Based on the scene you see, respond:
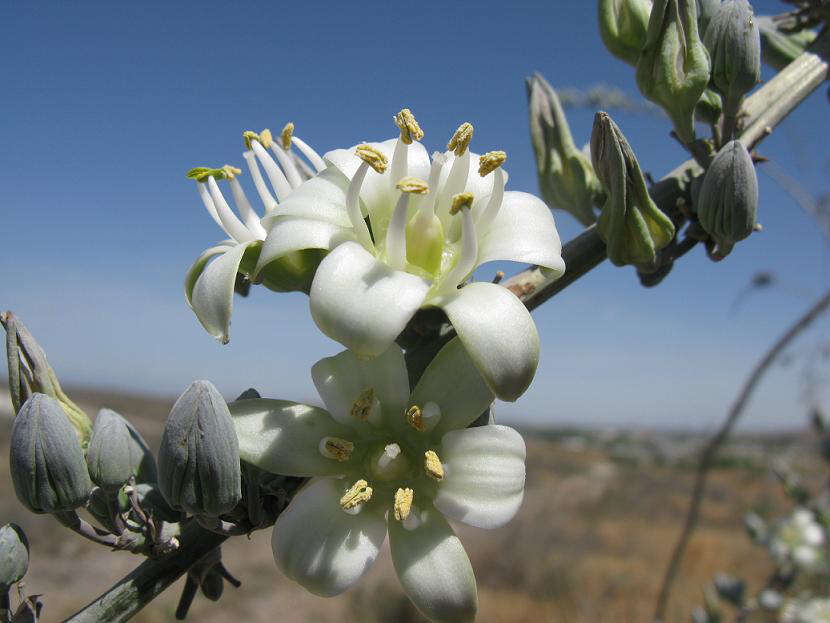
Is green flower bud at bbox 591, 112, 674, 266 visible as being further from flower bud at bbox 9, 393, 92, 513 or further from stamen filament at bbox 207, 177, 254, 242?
flower bud at bbox 9, 393, 92, 513

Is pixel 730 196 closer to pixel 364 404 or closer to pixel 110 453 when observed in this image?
pixel 364 404

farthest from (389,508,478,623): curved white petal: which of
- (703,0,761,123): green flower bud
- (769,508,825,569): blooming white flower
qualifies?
(769,508,825,569): blooming white flower

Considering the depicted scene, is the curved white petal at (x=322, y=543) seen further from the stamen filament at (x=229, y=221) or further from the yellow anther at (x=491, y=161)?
the yellow anther at (x=491, y=161)

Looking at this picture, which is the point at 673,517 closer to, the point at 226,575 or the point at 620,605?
the point at 620,605

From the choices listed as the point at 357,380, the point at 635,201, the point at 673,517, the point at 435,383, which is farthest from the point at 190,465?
the point at 673,517

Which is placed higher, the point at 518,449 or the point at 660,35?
the point at 660,35

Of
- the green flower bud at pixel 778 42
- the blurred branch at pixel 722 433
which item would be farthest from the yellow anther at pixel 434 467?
the blurred branch at pixel 722 433

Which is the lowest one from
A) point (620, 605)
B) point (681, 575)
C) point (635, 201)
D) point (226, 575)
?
point (681, 575)
